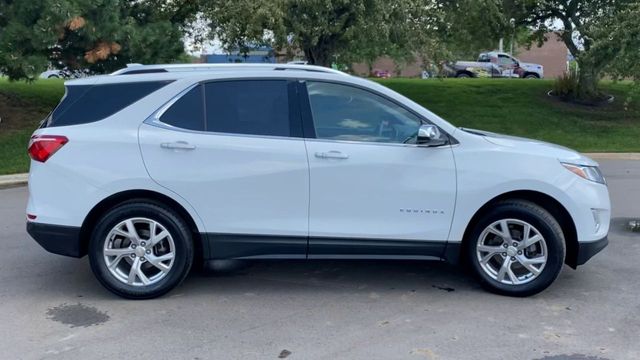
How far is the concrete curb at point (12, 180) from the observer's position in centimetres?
1120

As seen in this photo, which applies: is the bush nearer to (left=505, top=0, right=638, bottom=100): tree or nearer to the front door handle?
(left=505, top=0, right=638, bottom=100): tree

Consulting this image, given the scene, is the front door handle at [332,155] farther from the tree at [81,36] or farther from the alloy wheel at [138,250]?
the tree at [81,36]

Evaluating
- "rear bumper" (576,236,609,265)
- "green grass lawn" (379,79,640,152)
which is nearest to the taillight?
"rear bumper" (576,236,609,265)

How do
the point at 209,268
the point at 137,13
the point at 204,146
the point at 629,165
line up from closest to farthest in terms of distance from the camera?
1. the point at 204,146
2. the point at 209,268
3. the point at 629,165
4. the point at 137,13

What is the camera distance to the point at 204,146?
4953 mm

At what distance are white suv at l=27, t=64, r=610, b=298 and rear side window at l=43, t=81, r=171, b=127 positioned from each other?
0.01 m

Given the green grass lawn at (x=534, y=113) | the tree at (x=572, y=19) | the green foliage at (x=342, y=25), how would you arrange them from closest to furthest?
the green foliage at (x=342, y=25) < the green grass lawn at (x=534, y=113) < the tree at (x=572, y=19)

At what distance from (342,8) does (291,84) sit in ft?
33.0

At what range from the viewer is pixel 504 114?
1989 centimetres

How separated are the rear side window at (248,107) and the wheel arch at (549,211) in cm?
165

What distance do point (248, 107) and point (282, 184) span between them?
71cm

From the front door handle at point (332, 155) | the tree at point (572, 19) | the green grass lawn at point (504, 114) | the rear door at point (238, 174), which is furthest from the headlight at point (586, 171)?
the tree at point (572, 19)

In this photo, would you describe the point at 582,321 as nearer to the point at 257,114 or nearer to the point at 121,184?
the point at 257,114

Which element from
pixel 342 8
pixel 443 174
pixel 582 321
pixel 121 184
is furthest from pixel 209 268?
pixel 342 8
